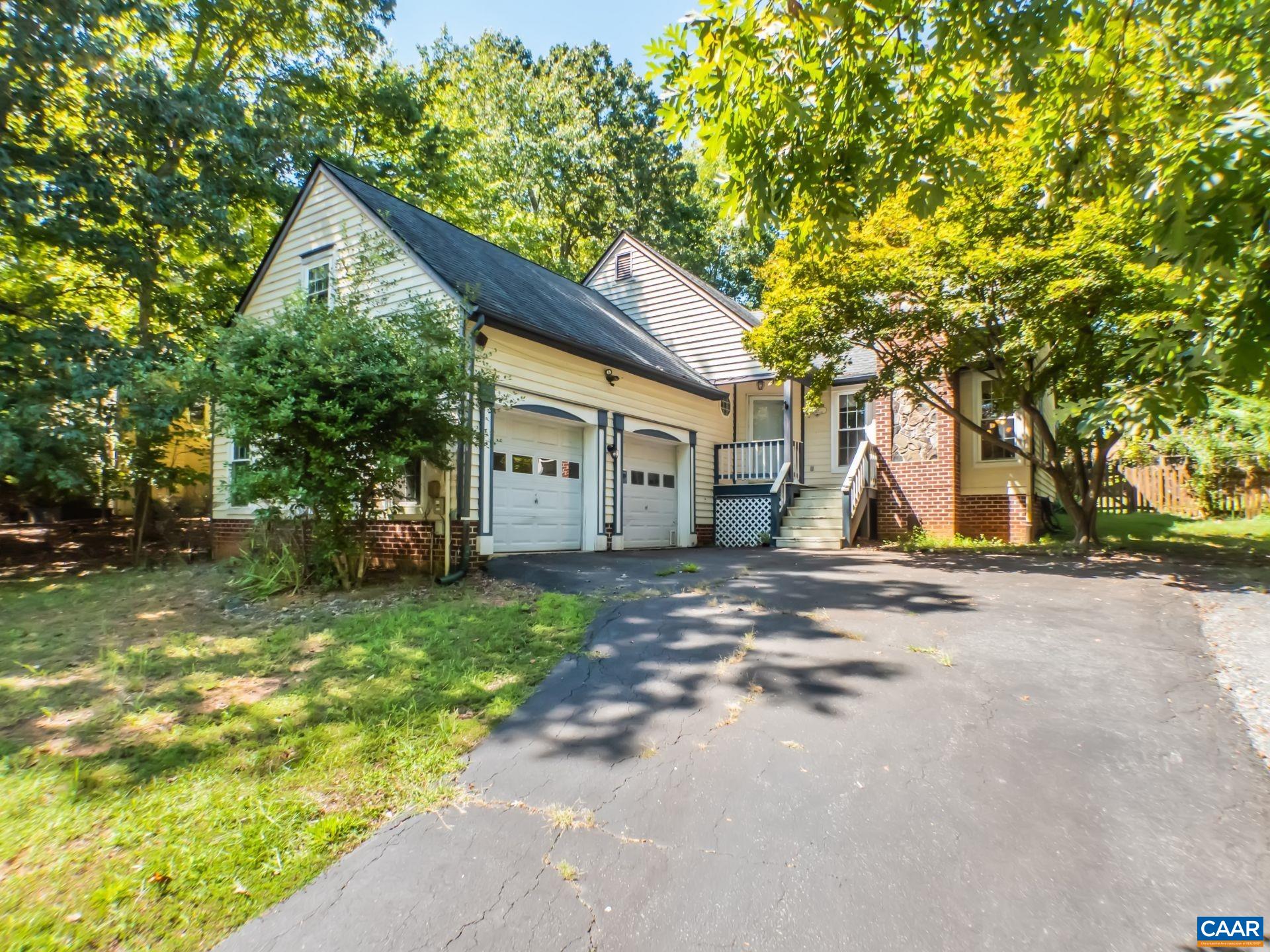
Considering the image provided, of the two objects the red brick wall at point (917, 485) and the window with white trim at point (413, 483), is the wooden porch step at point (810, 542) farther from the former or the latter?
the window with white trim at point (413, 483)

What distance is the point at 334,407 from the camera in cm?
703

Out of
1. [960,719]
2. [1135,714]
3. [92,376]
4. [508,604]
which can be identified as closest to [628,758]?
[960,719]

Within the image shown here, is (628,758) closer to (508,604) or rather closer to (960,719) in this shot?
(960,719)

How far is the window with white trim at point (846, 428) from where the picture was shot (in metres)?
14.9

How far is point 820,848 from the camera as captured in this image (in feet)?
8.98

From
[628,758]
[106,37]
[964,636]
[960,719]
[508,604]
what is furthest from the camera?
[106,37]

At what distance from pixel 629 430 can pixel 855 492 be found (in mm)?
4813

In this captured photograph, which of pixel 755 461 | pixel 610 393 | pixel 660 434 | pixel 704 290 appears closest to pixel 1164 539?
pixel 755 461

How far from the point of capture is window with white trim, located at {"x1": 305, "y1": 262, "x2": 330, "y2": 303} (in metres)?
11.3

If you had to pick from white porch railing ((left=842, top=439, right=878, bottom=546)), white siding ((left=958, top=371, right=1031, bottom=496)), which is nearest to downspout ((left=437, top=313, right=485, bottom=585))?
white porch railing ((left=842, top=439, right=878, bottom=546))

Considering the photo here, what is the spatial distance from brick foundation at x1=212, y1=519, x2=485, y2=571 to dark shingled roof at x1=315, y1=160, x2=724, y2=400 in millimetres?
2997

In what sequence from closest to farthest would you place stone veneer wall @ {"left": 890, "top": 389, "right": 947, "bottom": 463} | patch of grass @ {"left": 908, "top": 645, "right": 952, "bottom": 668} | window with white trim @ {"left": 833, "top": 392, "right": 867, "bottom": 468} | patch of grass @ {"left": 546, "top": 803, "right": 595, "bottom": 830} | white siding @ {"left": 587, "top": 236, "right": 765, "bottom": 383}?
patch of grass @ {"left": 546, "top": 803, "right": 595, "bottom": 830}, patch of grass @ {"left": 908, "top": 645, "right": 952, "bottom": 668}, stone veneer wall @ {"left": 890, "top": 389, "right": 947, "bottom": 463}, window with white trim @ {"left": 833, "top": 392, "right": 867, "bottom": 468}, white siding @ {"left": 587, "top": 236, "right": 765, "bottom": 383}

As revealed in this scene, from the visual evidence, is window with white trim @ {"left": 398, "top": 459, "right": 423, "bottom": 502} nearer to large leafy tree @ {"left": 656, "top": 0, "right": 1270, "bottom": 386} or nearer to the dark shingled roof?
the dark shingled roof

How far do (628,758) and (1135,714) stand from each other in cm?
292
